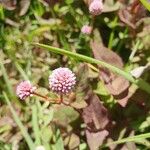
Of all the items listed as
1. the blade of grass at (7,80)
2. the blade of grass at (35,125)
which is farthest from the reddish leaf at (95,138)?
the blade of grass at (7,80)

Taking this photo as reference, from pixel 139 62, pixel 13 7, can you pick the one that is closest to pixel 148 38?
pixel 139 62

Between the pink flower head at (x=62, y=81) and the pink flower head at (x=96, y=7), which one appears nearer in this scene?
the pink flower head at (x=62, y=81)

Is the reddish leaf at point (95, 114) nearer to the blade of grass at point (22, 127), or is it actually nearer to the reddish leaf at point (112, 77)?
the reddish leaf at point (112, 77)

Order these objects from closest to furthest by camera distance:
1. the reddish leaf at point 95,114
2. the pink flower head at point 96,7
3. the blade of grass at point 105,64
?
the blade of grass at point 105,64 < the reddish leaf at point 95,114 < the pink flower head at point 96,7

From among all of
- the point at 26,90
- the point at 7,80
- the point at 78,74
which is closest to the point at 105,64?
the point at 78,74

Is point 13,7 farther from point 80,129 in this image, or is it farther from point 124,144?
point 124,144
